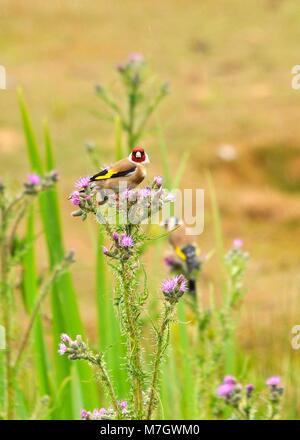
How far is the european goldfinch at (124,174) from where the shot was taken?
0.61 metres

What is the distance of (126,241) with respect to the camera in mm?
621

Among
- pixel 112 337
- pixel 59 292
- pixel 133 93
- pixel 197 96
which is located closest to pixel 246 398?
pixel 112 337

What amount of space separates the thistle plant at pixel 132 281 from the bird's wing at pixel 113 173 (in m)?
0.01

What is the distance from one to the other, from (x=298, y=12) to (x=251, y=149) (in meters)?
1.40

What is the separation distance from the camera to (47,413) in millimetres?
1015

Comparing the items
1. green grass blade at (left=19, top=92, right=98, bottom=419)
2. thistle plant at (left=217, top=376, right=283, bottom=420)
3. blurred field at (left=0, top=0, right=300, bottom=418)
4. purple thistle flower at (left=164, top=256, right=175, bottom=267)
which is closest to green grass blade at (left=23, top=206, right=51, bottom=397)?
green grass blade at (left=19, top=92, right=98, bottom=419)

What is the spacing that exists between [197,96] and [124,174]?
4026 mm

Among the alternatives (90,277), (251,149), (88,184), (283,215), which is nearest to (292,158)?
(251,149)

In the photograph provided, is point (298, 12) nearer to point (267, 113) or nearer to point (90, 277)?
point (267, 113)

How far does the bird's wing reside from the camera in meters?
0.61

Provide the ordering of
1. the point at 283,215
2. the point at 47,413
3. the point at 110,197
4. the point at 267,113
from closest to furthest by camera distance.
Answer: the point at 110,197
the point at 47,413
the point at 283,215
the point at 267,113

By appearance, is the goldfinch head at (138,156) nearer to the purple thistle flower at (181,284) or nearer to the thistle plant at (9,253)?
the purple thistle flower at (181,284)

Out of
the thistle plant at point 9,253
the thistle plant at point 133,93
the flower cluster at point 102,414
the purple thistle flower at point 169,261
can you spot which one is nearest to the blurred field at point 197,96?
the thistle plant at point 133,93

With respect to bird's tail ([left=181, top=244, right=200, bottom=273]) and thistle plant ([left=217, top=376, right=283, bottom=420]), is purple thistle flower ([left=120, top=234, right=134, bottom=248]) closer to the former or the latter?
thistle plant ([left=217, top=376, right=283, bottom=420])
